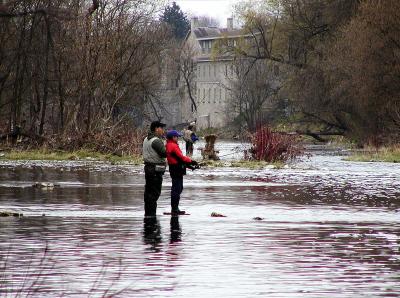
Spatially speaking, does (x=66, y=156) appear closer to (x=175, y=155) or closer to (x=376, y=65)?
(x=376, y=65)

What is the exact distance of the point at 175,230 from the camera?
20.8 meters

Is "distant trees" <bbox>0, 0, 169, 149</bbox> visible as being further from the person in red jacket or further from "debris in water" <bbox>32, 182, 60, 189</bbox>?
the person in red jacket

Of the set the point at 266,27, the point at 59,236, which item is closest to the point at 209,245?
the point at 59,236

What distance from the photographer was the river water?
13.8m

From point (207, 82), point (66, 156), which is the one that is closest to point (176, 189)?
point (66, 156)

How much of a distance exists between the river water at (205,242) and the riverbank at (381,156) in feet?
69.3

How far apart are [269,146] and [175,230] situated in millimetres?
32195

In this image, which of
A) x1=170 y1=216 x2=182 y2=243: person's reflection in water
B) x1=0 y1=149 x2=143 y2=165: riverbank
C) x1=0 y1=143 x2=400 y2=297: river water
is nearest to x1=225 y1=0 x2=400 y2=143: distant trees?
x1=0 y1=149 x2=143 y2=165: riverbank

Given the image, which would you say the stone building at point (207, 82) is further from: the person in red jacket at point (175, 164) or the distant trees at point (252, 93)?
the person in red jacket at point (175, 164)

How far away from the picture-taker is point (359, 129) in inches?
3004

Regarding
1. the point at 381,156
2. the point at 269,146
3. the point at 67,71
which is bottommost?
the point at 381,156

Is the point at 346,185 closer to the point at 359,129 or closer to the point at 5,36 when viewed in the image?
the point at 5,36

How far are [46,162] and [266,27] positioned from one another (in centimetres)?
4816

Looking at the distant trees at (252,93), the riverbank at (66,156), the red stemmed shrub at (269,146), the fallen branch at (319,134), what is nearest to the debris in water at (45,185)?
the riverbank at (66,156)
